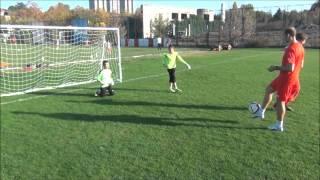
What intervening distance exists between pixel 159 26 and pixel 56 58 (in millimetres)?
51615

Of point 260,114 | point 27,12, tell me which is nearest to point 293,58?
point 260,114

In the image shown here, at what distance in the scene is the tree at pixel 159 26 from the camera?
71062 mm

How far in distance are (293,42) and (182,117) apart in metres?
2.95

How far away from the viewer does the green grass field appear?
5.90 m

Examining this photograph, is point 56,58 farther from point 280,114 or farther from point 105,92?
point 280,114

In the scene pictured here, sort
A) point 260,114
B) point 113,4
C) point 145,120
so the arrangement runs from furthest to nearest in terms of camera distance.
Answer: point 113,4
point 145,120
point 260,114

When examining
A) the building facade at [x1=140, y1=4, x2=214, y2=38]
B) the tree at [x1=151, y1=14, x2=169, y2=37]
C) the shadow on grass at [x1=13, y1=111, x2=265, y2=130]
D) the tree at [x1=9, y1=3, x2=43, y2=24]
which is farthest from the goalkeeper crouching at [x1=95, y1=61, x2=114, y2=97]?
the tree at [x1=9, y1=3, x2=43, y2=24]

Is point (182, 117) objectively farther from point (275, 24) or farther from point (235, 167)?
point (275, 24)

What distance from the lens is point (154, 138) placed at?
24.5 ft

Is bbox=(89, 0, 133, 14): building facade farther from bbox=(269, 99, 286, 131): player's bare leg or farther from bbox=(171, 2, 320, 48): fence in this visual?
→ bbox=(269, 99, 286, 131): player's bare leg

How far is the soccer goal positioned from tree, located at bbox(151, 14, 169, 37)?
4468cm

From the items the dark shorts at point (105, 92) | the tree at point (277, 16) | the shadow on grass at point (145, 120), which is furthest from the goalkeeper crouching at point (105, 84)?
the tree at point (277, 16)

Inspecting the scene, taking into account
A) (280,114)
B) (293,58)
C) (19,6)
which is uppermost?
(19,6)

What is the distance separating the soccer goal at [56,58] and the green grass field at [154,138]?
336 centimetres
